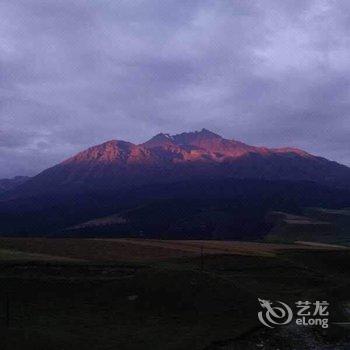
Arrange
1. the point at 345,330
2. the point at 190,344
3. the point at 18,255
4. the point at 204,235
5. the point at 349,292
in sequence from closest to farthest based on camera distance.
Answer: the point at 190,344, the point at 345,330, the point at 349,292, the point at 18,255, the point at 204,235

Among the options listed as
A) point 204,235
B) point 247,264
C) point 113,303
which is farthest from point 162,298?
point 204,235

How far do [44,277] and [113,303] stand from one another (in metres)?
11.1

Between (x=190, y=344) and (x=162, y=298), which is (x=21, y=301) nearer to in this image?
(x=162, y=298)

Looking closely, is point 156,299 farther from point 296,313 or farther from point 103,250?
point 103,250

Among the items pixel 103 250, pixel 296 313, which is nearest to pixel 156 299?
pixel 296 313

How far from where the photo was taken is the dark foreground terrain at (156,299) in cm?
3484

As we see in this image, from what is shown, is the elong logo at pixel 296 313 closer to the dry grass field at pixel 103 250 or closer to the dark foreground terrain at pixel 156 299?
the dark foreground terrain at pixel 156 299

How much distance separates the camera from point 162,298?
45.4 m

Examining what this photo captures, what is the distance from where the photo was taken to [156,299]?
45.4 m

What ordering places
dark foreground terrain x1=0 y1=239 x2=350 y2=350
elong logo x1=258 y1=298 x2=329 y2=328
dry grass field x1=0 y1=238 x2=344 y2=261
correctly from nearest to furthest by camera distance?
dark foreground terrain x1=0 y1=239 x2=350 y2=350 → elong logo x1=258 y1=298 x2=329 y2=328 → dry grass field x1=0 y1=238 x2=344 y2=261

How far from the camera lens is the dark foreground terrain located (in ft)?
114

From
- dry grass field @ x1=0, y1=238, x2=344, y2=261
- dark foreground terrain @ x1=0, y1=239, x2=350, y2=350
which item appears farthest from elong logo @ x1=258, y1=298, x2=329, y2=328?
dry grass field @ x1=0, y1=238, x2=344, y2=261

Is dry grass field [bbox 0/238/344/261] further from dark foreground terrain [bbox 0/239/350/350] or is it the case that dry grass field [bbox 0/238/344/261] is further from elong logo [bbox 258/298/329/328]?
elong logo [bbox 258/298/329/328]

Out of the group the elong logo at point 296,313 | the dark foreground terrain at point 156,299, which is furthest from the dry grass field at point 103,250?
the elong logo at point 296,313
